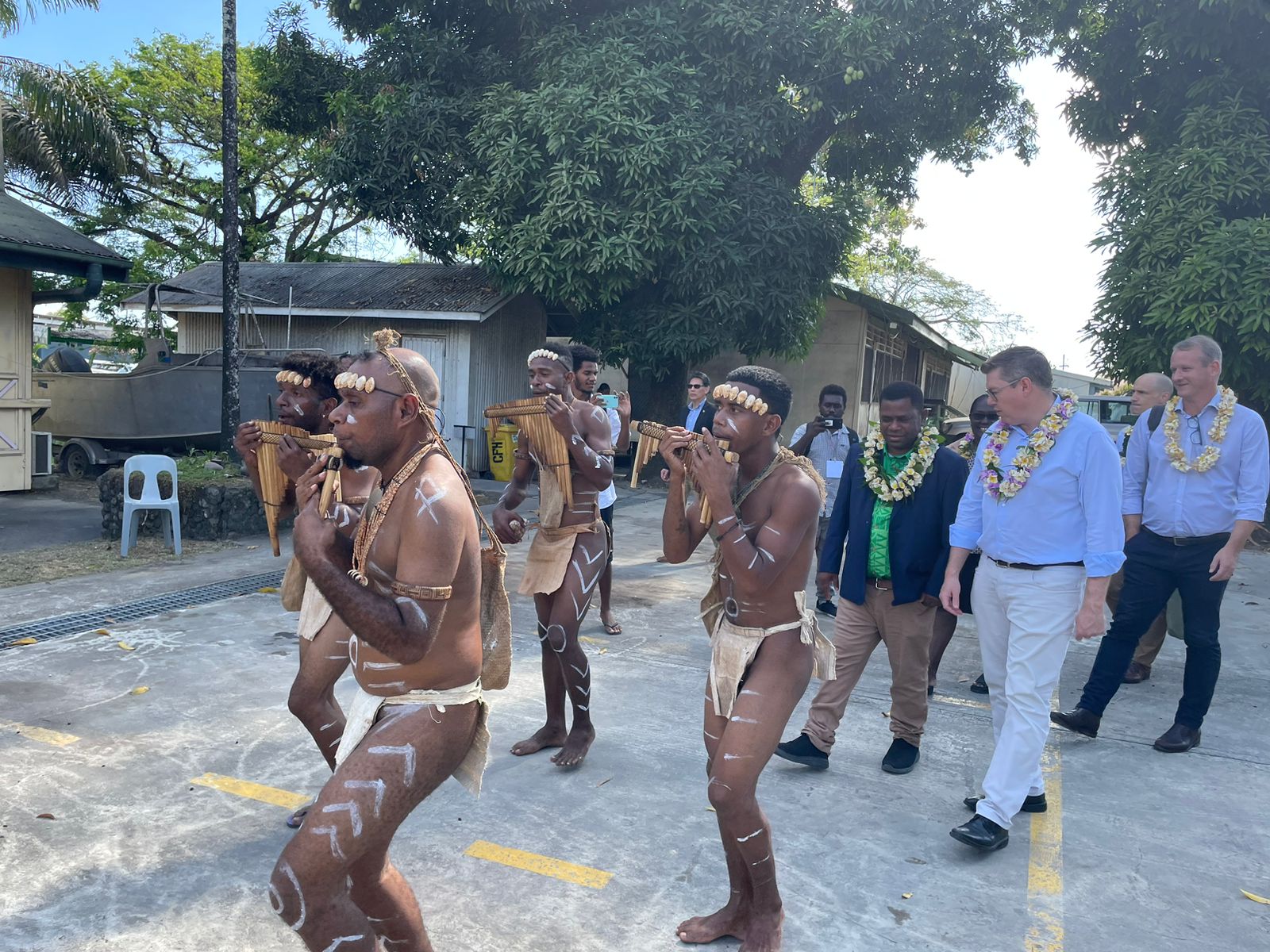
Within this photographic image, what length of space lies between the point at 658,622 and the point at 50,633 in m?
4.24

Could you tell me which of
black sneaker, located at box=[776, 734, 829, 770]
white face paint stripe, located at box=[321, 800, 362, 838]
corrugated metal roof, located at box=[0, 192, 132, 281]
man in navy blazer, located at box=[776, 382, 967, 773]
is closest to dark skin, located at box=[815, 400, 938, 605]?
man in navy blazer, located at box=[776, 382, 967, 773]

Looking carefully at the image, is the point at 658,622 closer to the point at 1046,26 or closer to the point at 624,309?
the point at 624,309

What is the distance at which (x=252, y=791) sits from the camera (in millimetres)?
4090

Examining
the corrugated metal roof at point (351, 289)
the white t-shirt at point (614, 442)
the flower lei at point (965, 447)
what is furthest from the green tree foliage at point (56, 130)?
the flower lei at point (965, 447)

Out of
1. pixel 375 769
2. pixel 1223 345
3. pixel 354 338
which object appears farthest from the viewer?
pixel 354 338

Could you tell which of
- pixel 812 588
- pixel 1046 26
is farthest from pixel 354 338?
pixel 1046 26

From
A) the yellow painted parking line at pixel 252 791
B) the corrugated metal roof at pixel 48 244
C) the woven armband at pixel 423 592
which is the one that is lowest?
the yellow painted parking line at pixel 252 791

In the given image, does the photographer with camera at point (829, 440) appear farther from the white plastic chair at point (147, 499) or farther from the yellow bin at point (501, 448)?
the yellow bin at point (501, 448)

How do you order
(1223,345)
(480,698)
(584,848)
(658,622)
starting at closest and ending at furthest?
(480,698), (584,848), (658,622), (1223,345)

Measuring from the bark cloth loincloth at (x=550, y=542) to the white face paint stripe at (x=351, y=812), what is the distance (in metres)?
2.37

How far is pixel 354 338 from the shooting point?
17734 millimetres

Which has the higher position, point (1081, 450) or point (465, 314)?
point (465, 314)

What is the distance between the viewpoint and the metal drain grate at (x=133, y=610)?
6375 millimetres

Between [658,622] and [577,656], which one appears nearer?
[577,656]
